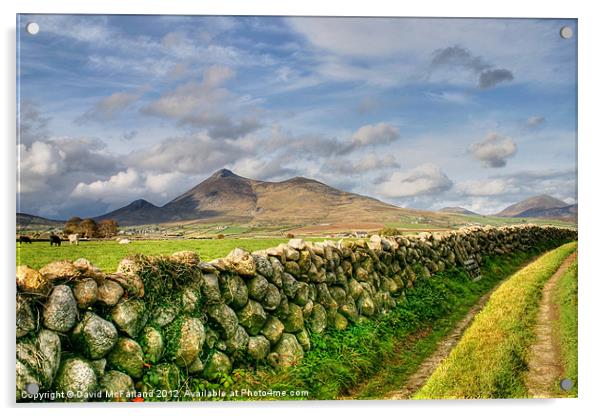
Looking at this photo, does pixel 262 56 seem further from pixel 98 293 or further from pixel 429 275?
pixel 429 275

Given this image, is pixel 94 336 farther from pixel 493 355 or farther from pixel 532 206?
pixel 532 206

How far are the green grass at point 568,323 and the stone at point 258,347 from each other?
430cm

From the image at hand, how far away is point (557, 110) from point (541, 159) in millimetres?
786

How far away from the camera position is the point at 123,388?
6.21 m

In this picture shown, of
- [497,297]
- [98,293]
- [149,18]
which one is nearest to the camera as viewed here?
[98,293]

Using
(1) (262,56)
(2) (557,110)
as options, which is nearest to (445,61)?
(2) (557,110)

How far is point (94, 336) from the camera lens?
5816mm

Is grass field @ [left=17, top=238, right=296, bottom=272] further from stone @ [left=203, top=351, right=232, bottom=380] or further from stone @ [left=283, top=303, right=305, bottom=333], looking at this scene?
stone @ [left=203, top=351, right=232, bottom=380]

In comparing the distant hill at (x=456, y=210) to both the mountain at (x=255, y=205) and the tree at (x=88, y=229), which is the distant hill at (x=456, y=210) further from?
the tree at (x=88, y=229)

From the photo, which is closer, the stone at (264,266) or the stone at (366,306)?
the stone at (264,266)

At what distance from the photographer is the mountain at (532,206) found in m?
8.20

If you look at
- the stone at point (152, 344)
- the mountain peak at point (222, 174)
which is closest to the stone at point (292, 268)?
the mountain peak at point (222, 174)

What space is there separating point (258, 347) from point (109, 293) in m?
2.19

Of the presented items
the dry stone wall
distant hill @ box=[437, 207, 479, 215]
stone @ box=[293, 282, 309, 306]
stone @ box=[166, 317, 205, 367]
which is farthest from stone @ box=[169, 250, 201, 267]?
distant hill @ box=[437, 207, 479, 215]
